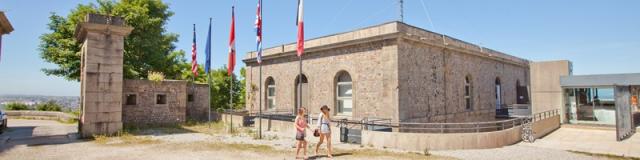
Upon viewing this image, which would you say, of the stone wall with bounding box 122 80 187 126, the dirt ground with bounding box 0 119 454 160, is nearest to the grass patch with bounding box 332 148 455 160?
the dirt ground with bounding box 0 119 454 160

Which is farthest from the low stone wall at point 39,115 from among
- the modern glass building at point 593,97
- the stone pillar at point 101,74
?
the modern glass building at point 593,97

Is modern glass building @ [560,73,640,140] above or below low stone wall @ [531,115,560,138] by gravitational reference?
above

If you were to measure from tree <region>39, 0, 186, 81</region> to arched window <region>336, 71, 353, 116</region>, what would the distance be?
50.9 feet

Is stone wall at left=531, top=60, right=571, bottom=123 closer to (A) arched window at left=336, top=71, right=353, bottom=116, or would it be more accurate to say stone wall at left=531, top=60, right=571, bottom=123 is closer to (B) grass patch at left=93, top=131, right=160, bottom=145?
(A) arched window at left=336, top=71, right=353, bottom=116

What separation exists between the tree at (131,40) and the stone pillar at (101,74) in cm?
1100

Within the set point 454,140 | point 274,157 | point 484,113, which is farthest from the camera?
point 484,113

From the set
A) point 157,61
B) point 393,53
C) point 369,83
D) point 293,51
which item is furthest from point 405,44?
point 157,61

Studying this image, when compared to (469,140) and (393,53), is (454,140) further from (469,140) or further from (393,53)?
(393,53)

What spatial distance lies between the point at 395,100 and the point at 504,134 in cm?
434

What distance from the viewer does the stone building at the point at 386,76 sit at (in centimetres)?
1565

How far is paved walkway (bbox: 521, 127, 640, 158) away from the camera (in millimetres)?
12219

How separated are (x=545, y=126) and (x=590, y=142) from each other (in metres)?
2.79

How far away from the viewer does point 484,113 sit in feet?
74.3

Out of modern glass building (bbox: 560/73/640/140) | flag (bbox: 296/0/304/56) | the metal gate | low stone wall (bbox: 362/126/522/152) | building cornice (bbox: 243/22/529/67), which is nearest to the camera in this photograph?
low stone wall (bbox: 362/126/522/152)
